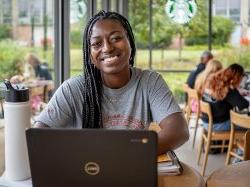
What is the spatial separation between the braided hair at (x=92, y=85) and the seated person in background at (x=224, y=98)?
8.31 ft

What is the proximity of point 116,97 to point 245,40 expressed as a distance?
6087 mm

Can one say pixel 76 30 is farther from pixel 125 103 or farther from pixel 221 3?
pixel 221 3

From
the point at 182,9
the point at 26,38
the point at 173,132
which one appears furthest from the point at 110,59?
the point at 182,9

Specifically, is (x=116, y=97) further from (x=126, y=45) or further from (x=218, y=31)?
(x=218, y=31)

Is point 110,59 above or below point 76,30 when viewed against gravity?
below

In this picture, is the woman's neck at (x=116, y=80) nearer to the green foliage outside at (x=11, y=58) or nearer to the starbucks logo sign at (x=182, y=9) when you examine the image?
the green foliage outside at (x=11, y=58)

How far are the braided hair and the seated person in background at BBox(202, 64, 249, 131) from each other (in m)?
2.53

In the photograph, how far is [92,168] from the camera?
1.08 m

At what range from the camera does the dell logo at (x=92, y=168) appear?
1068 mm

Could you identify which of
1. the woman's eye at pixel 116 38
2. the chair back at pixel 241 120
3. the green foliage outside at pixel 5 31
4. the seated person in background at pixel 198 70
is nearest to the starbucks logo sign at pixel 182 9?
the seated person in background at pixel 198 70

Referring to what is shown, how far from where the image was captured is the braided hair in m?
1.76

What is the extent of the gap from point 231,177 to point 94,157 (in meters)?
0.62

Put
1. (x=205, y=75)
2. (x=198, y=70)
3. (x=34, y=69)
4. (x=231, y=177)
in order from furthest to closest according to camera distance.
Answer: (x=198, y=70) → (x=205, y=75) → (x=34, y=69) → (x=231, y=177)

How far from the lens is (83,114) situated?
179cm
